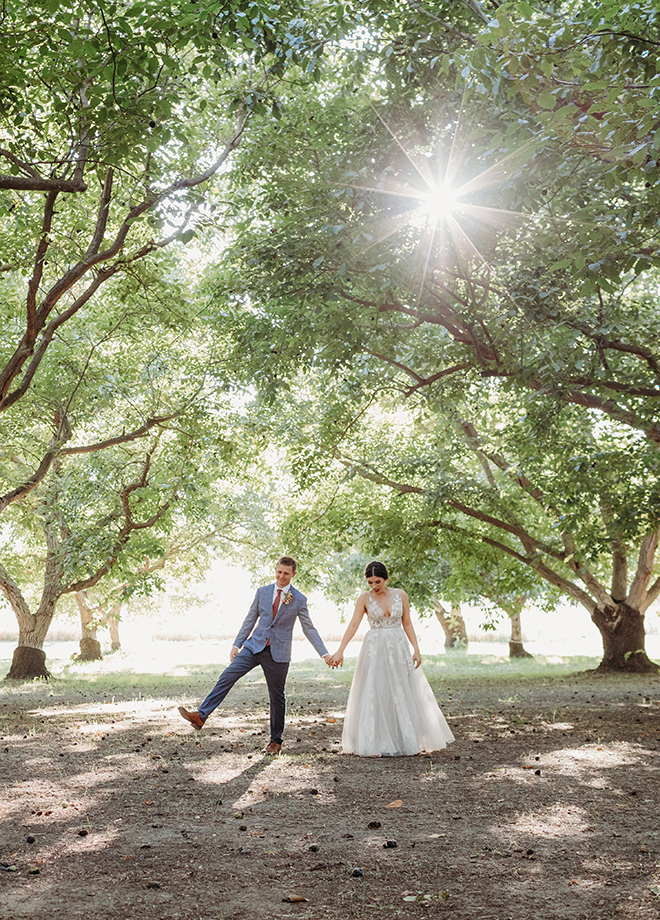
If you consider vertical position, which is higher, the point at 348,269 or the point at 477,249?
the point at 477,249

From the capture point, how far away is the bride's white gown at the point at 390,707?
8367 mm

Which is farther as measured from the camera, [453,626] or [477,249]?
[453,626]

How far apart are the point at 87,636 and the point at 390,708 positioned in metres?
26.3

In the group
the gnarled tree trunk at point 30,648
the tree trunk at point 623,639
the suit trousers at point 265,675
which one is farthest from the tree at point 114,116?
the tree trunk at point 623,639

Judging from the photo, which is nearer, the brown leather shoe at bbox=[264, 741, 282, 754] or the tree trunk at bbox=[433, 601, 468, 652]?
the brown leather shoe at bbox=[264, 741, 282, 754]

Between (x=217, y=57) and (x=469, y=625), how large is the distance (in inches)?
2061

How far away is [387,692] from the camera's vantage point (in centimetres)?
848

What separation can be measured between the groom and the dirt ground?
1.98ft

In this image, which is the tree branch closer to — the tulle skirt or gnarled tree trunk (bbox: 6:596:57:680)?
the tulle skirt

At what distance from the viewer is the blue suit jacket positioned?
834 cm

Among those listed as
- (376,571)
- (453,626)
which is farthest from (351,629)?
(453,626)

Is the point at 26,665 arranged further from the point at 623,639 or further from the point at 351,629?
the point at 623,639

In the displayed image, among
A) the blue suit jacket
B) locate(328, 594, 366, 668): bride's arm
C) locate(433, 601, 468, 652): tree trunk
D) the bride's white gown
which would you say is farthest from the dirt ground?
locate(433, 601, 468, 652): tree trunk

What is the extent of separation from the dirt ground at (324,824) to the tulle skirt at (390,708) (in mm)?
251
